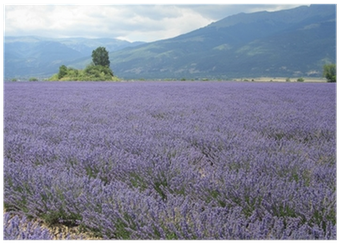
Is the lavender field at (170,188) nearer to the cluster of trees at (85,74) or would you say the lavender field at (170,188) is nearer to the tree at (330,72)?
the cluster of trees at (85,74)

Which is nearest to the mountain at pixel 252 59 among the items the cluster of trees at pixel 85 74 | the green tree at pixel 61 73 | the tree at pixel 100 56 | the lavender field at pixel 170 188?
the tree at pixel 100 56

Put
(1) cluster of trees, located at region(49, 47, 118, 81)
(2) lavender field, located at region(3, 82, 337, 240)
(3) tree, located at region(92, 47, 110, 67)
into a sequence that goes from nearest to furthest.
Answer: (2) lavender field, located at region(3, 82, 337, 240) → (1) cluster of trees, located at region(49, 47, 118, 81) → (3) tree, located at region(92, 47, 110, 67)

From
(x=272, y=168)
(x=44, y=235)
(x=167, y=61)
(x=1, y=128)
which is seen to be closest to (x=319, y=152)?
(x=272, y=168)

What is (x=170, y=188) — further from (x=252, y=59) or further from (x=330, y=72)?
(x=252, y=59)

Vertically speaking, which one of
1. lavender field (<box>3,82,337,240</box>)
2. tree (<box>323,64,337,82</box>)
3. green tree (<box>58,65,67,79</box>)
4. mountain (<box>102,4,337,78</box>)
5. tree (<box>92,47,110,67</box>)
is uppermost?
mountain (<box>102,4,337,78</box>)

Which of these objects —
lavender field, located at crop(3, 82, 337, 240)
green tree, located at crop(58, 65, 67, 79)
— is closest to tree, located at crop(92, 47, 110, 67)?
green tree, located at crop(58, 65, 67, 79)

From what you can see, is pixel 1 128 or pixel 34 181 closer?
pixel 34 181

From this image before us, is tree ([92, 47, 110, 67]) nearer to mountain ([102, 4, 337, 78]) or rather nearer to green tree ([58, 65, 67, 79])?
green tree ([58, 65, 67, 79])

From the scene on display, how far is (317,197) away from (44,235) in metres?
1.25

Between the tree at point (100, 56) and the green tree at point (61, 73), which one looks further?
the tree at point (100, 56)

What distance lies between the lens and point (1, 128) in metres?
3.03

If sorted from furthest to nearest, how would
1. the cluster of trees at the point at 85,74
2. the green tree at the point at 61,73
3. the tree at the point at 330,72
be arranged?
the green tree at the point at 61,73 < the cluster of trees at the point at 85,74 < the tree at the point at 330,72

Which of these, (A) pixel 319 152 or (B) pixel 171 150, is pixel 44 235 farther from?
(A) pixel 319 152

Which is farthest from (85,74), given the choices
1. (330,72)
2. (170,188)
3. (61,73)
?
(170,188)
